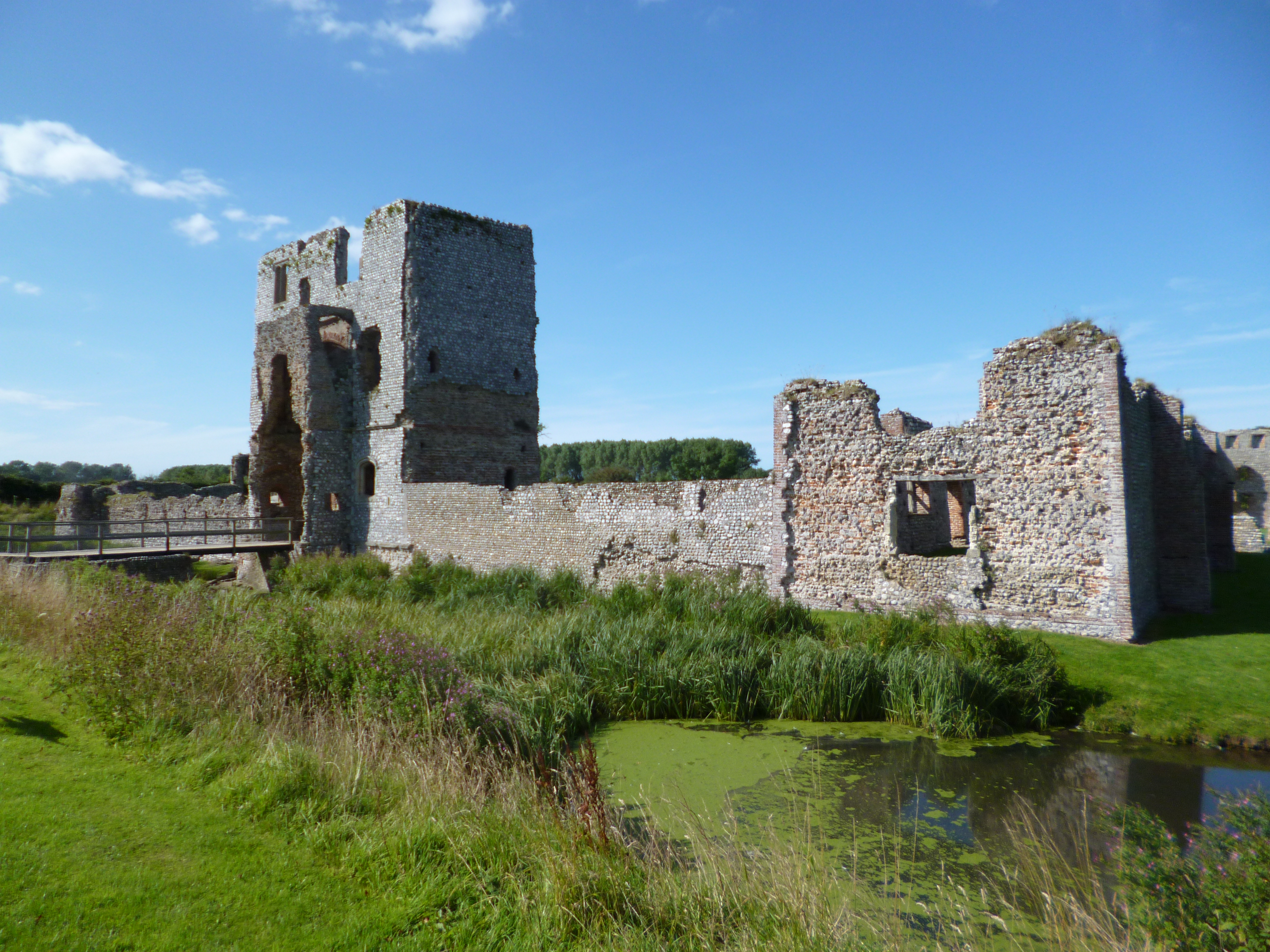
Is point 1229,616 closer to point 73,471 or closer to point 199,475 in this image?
point 199,475

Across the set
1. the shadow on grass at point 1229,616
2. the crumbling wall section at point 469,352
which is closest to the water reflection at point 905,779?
the shadow on grass at point 1229,616

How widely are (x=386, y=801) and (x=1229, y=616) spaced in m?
13.3

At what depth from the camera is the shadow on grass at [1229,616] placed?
36.1 ft

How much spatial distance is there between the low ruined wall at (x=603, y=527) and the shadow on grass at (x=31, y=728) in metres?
10.6

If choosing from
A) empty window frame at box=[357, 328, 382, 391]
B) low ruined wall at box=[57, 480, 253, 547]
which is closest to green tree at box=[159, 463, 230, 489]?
low ruined wall at box=[57, 480, 253, 547]

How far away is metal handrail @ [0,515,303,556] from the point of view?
16.5m

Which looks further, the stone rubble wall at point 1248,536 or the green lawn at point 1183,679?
the stone rubble wall at point 1248,536

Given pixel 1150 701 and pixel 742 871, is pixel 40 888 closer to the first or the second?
pixel 742 871

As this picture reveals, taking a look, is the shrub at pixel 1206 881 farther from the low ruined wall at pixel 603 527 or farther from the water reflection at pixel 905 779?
the low ruined wall at pixel 603 527

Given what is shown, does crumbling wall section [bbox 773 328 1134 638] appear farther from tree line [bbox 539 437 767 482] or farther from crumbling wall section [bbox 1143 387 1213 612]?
tree line [bbox 539 437 767 482]

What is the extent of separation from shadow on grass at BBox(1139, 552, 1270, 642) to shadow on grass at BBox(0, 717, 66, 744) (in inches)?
515

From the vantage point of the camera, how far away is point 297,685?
25.6ft

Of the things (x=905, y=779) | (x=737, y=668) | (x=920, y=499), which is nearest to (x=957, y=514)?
(x=920, y=499)

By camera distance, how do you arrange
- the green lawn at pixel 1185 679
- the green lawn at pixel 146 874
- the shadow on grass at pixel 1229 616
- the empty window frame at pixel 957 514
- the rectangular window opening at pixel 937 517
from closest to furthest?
1. the green lawn at pixel 146 874
2. the green lawn at pixel 1185 679
3. the shadow on grass at pixel 1229 616
4. the rectangular window opening at pixel 937 517
5. the empty window frame at pixel 957 514
